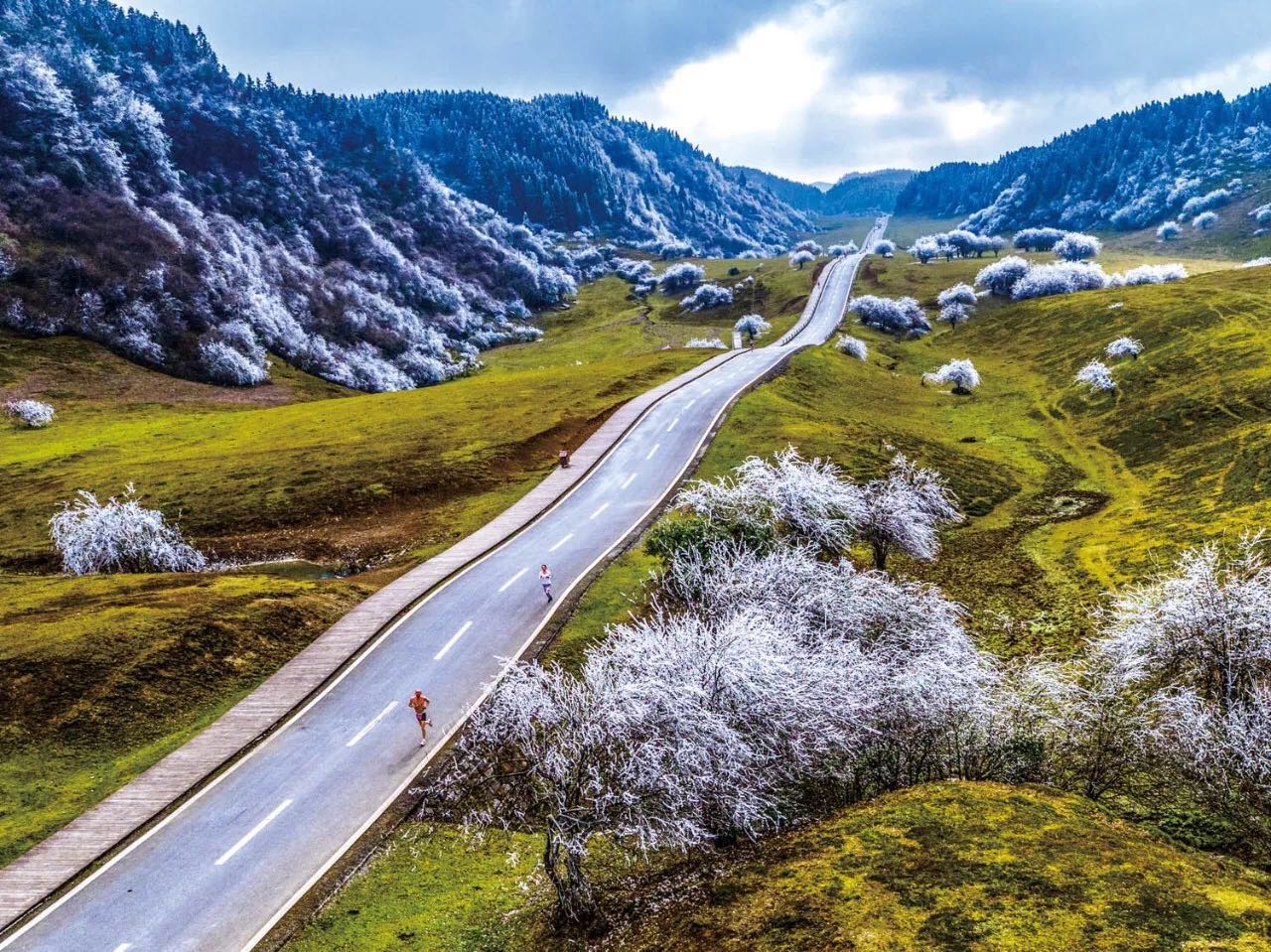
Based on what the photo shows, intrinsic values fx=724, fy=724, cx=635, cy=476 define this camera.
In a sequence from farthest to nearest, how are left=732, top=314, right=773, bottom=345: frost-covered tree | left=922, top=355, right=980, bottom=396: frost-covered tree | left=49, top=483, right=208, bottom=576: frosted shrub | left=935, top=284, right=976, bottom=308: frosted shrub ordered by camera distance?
1. left=935, top=284, right=976, bottom=308: frosted shrub
2. left=732, top=314, right=773, bottom=345: frost-covered tree
3. left=922, top=355, right=980, bottom=396: frost-covered tree
4. left=49, top=483, right=208, bottom=576: frosted shrub

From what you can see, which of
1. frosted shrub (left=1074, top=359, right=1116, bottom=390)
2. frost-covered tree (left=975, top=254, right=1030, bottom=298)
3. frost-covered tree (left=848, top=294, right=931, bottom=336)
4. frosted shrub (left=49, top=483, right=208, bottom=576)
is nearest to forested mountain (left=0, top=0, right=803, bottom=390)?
frosted shrub (left=49, top=483, right=208, bottom=576)

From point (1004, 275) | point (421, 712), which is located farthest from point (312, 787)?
point (1004, 275)

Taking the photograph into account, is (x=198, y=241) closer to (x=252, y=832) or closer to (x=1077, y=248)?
(x=252, y=832)

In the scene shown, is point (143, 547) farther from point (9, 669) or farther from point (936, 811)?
point (936, 811)

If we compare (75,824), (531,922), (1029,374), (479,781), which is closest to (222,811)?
(75,824)

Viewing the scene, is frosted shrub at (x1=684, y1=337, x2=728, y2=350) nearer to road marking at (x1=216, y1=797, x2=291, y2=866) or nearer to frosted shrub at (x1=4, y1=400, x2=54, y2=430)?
frosted shrub at (x1=4, y1=400, x2=54, y2=430)
